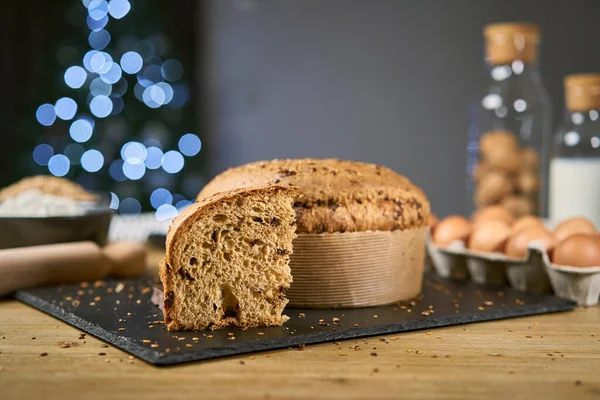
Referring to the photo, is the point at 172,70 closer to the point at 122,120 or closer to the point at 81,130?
the point at 122,120

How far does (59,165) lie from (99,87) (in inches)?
23.6

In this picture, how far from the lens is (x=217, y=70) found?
20.2ft

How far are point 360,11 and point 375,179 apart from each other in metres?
2.86

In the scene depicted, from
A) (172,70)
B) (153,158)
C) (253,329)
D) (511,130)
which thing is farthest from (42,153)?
(253,329)

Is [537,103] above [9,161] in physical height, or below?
above

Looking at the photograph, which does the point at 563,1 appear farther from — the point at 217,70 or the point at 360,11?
the point at 217,70

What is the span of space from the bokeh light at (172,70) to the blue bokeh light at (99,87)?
0.49 m

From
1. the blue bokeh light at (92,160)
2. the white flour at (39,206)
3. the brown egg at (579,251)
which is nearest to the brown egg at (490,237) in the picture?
the brown egg at (579,251)

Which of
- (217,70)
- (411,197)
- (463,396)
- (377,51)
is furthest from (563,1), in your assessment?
(217,70)

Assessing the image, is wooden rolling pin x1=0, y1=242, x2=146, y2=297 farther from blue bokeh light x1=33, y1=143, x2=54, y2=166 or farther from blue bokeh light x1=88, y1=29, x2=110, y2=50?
blue bokeh light x1=88, y1=29, x2=110, y2=50

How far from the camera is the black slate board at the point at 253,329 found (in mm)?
1508

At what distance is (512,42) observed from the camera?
2803 millimetres

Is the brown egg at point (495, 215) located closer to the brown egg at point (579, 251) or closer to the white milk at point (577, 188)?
the white milk at point (577, 188)

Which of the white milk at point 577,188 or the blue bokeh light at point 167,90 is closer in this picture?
the white milk at point 577,188
